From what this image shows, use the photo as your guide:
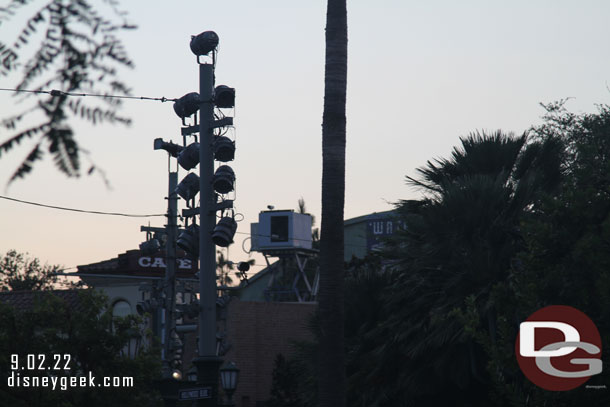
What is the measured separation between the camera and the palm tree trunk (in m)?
14.2

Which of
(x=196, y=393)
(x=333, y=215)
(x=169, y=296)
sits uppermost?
(x=333, y=215)

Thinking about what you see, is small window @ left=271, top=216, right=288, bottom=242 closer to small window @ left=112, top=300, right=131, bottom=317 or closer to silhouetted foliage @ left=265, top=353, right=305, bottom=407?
small window @ left=112, top=300, right=131, bottom=317

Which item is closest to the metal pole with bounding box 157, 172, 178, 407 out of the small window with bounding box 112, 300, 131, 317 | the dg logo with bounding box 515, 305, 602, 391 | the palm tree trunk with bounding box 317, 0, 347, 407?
the palm tree trunk with bounding box 317, 0, 347, 407

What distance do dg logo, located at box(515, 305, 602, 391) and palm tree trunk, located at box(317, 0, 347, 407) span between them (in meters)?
4.28

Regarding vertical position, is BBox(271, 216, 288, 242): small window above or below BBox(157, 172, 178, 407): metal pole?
above

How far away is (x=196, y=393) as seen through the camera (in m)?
19.5

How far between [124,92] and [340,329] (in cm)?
1142

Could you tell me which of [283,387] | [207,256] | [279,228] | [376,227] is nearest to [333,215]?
[207,256]

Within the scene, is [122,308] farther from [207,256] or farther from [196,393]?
[196,393]

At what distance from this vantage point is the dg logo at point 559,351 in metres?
16.4

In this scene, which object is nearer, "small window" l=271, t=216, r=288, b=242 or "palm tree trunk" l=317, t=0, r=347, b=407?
"palm tree trunk" l=317, t=0, r=347, b=407

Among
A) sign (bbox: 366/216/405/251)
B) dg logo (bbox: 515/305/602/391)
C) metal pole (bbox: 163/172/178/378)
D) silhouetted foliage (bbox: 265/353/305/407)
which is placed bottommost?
silhouetted foliage (bbox: 265/353/305/407)

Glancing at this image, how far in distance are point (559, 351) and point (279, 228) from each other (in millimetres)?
42994

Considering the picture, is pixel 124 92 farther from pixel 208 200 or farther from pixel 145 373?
pixel 145 373
